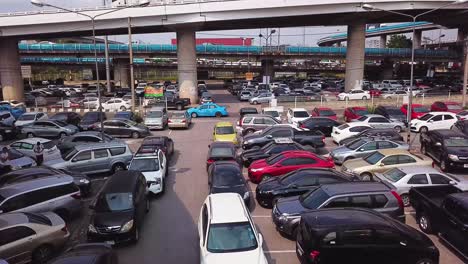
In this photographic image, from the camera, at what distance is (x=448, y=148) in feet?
59.9

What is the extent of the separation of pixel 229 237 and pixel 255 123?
679 inches

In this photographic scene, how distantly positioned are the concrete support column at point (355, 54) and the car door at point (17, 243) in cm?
4844

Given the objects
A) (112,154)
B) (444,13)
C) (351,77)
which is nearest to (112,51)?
(351,77)

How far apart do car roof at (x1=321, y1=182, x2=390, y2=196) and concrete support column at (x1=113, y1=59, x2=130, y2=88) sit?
7905cm

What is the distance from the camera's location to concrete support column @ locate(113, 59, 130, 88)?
3393 inches

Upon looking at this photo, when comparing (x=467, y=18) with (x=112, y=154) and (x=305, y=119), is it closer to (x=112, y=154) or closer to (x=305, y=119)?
(x=305, y=119)

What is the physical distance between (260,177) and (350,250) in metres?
7.60

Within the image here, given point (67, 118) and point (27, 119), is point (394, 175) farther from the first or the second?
point (27, 119)

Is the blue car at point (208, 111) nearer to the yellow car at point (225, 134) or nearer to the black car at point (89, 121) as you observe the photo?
the black car at point (89, 121)

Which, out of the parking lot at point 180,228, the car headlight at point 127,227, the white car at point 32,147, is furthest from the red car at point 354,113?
the car headlight at point 127,227

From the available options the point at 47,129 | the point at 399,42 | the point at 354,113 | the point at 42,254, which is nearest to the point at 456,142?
the point at 354,113

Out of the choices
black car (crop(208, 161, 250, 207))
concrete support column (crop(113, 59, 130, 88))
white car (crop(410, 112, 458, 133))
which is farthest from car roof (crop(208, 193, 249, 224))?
concrete support column (crop(113, 59, 130, 88))

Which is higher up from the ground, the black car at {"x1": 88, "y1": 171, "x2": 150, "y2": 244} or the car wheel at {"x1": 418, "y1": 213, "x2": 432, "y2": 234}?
the black car at {"x1": 88, "y1": 171, "x2": 150, "y2": 244}

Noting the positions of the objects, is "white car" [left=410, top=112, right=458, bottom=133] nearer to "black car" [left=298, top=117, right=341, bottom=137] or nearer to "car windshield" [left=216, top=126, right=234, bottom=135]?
"black car" [left=298, top=117, right=341, bottom=137]
